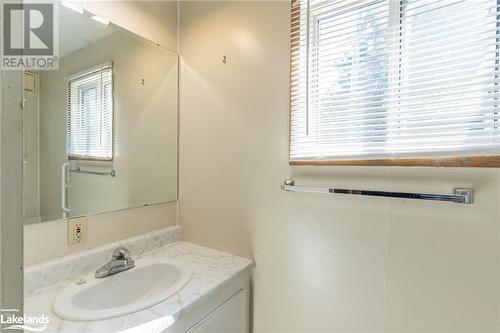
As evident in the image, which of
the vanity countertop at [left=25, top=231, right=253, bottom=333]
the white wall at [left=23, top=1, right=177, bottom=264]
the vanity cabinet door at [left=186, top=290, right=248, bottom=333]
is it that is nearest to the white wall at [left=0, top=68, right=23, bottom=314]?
the vanity countertop at [left=25, top=231, right=253, bottom=333]

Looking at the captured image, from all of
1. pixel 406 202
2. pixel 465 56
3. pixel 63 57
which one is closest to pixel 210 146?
pixel 63 57

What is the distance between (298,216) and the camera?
1.16 meters

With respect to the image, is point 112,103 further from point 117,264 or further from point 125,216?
point 117,264

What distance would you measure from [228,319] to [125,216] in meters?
0.72

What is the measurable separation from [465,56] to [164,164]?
56.9 inches

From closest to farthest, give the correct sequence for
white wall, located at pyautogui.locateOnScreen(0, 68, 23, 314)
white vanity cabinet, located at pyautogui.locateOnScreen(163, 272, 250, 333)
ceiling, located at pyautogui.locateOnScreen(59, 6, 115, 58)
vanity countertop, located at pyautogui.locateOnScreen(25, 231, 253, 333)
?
1. white wall, located at pyautogui.locateOnScreen(0, 68, 23, 314)
2. vanity countertop, located at pyautogui.locateOnScreen(25, 231, 253, 333)
3. white vanity cabinet, located at pyautogui.locateOnScreen(163, 272, 250, 333)
4. ceiling, located at pyautogui.locateOnScreen(59, 6, 115, 58)

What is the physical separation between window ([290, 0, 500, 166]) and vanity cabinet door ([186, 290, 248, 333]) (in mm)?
699

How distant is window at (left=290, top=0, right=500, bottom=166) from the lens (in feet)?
2.63

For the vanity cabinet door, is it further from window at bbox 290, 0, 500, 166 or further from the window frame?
the window frame

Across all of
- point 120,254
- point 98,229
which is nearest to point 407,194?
point 120,254

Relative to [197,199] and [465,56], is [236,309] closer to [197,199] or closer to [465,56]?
[197,199]

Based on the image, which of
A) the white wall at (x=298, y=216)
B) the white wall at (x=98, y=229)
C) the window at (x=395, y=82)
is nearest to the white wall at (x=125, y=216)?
the white wall at (x=98, y=229)

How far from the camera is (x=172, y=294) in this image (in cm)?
96
